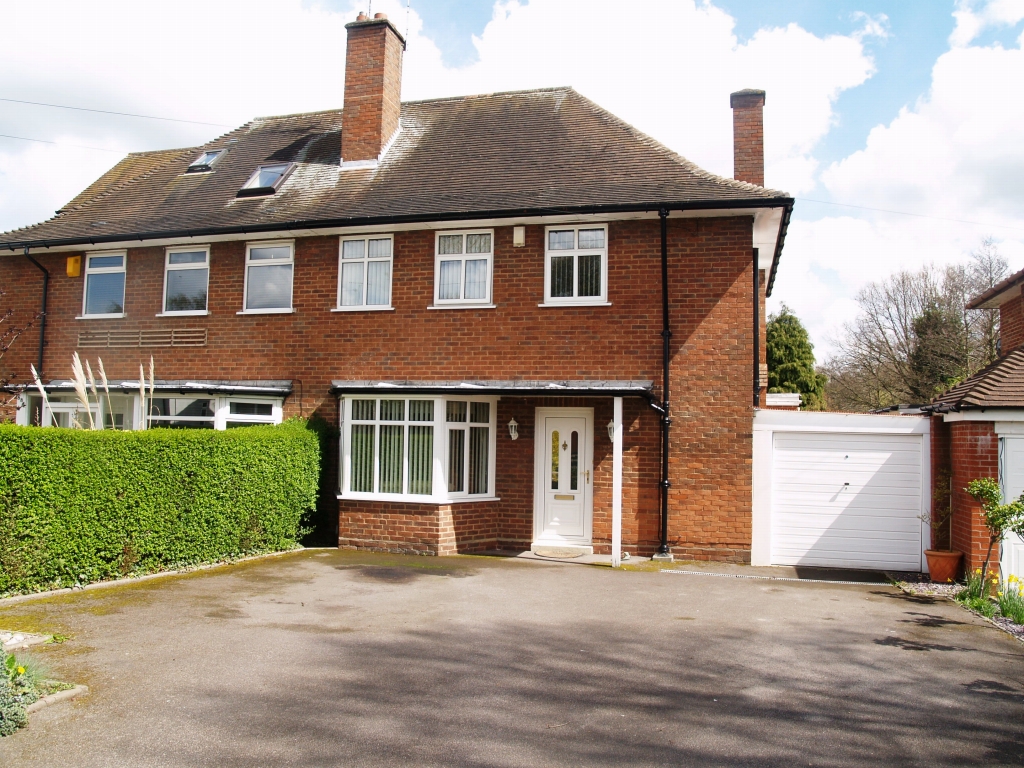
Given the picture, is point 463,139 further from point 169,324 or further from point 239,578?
point 239,578

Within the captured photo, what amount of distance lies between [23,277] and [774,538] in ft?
46.1

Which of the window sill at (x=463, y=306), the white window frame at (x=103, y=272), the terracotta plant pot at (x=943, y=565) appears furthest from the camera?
the white window frame at (x=103, y=272)

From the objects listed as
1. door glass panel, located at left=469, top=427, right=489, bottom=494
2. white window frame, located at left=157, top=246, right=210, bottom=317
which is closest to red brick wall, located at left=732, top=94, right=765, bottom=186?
door glass panel, located at left=469, top=427, right=489, bottom=494

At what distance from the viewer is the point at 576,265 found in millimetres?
11812

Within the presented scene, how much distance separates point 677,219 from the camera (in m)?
11.5

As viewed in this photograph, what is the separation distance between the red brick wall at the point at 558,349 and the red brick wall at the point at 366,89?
2.42 metres

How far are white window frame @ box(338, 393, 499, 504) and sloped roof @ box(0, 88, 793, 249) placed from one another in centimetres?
276

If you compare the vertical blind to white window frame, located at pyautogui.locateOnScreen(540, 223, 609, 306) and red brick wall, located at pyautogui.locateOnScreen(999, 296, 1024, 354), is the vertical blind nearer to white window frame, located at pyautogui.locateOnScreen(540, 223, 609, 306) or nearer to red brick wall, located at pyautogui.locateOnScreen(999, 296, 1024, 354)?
white window frame, located at pyautogui.locateOnScreen(540, 223, 609, 306)

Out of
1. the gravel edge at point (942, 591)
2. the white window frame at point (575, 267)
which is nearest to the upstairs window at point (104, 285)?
the white window frame at point (575, 267)

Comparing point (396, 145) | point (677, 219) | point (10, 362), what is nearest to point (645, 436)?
point (677, 219)

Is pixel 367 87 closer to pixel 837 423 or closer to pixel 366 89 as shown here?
Result: pixel 366 89

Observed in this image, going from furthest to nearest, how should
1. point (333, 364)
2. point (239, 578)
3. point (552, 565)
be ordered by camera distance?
point (333, 364)
point (552, 565)
point (239, 578)

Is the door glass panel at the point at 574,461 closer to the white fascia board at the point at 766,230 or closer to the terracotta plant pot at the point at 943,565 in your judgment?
the white fascia board at the point at 766,230

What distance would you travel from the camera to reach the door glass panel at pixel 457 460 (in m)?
11.6
